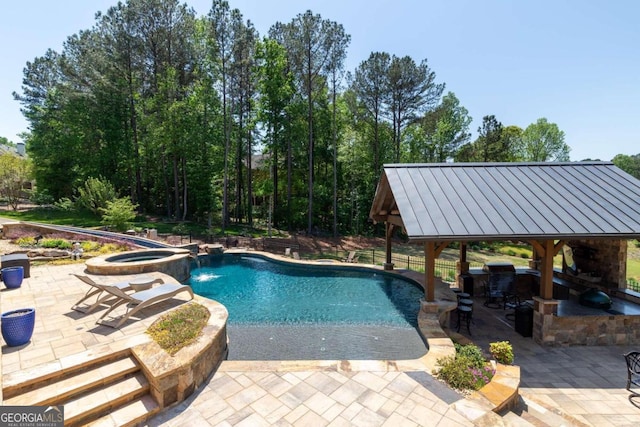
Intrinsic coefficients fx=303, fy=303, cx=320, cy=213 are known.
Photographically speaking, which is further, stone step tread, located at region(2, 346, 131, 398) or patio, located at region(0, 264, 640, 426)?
patio, located at region(0, 264, 640, 426)

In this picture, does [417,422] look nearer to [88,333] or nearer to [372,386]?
[372,386]

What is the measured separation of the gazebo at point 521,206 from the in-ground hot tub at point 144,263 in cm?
835

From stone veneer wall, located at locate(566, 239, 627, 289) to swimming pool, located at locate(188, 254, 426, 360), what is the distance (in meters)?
5.43

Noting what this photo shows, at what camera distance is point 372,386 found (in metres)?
4.82

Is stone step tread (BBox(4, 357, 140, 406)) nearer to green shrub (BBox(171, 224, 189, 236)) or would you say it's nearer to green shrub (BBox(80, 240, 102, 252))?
green shrub (BBox(80, 240, 102, 252))

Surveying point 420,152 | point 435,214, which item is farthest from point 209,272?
point 420,152

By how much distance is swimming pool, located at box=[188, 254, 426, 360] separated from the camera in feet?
21.9

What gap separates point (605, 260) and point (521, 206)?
4359mm

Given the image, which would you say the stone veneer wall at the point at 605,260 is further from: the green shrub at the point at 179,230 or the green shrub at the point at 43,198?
the green shrub at the point at 43,198

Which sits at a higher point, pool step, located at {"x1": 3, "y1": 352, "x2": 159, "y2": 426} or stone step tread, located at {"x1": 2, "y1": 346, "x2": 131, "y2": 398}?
stone step tread, located at {"x1": 2, "y1": 346, "x2": 131, "y2": 398}

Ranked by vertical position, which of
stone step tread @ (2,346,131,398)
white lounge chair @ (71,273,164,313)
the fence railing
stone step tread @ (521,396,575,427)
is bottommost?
stone step tread @ (521,396,575,427)

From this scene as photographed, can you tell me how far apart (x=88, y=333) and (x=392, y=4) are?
17.6m

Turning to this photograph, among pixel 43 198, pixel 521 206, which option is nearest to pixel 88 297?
pixel 521 206

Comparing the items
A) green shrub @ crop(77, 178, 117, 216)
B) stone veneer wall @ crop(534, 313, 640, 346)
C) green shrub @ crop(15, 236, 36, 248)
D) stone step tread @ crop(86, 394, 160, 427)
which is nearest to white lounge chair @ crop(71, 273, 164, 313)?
stone step tread @ crop(86, 394, 160, 427)
